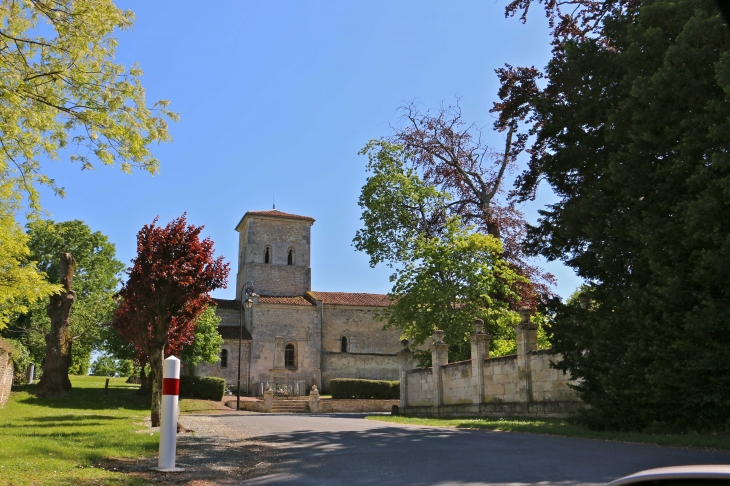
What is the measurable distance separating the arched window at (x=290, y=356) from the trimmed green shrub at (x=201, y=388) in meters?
11.8

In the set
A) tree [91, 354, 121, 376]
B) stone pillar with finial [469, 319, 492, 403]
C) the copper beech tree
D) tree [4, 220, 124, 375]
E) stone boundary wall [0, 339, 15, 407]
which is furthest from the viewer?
tree [91, 354, 121, 376]

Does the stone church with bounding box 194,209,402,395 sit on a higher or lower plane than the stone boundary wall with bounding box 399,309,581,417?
higher

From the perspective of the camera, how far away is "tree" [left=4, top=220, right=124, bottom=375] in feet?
134

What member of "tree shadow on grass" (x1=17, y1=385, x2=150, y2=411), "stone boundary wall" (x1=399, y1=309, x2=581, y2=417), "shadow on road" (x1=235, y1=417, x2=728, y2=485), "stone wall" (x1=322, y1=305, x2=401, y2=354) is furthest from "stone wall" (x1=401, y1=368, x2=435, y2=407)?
"stone wall" (x1=322, y1=305, x2=401, y2=354)

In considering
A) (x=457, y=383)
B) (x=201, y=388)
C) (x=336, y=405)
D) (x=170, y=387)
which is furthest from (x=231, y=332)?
(x=170, y=387)

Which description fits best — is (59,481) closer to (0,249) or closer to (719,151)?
(0,249)

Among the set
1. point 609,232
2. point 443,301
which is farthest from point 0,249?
point 443,301

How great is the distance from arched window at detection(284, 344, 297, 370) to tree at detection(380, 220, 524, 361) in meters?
22.1

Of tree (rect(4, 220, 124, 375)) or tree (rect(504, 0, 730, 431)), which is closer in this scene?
tree (rect(504, 0, 730, 431))

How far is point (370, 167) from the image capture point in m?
33.2

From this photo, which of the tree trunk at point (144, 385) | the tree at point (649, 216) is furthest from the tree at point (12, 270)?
the tree trunk at point (144, 385)

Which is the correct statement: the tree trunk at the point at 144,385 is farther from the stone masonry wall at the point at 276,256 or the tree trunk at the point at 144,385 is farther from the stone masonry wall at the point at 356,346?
the stone masonry wall at the point at 276,256

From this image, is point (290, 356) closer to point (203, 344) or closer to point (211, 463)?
point (203, 344)

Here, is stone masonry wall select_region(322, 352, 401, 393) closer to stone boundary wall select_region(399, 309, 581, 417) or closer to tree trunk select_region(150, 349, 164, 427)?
stone boundary wall select_region(399, 309, 581, 417)
